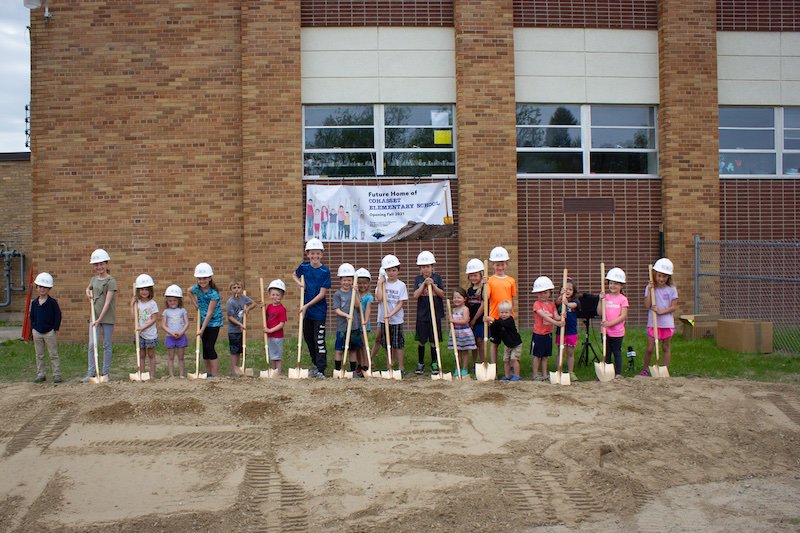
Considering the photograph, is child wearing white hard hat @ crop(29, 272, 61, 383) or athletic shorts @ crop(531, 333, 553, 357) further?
child wearing white hard hat @ crop(29, 272, 61, 383)

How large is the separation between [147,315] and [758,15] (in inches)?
534

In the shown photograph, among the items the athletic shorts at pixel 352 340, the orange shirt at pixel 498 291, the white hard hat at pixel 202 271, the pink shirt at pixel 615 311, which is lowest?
the athletic shorts at pixel 352 340

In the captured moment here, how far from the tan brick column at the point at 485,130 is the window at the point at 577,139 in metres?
0.61

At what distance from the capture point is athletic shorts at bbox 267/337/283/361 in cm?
1190

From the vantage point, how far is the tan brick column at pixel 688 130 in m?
16.3

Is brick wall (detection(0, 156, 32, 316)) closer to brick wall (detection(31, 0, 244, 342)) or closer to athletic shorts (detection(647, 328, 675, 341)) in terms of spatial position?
brick wall (detection(31, 0, 244, 342))

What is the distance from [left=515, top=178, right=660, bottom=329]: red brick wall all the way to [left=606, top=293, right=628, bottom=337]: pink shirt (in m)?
4.50

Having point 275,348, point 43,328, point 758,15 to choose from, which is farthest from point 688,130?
point 43,328

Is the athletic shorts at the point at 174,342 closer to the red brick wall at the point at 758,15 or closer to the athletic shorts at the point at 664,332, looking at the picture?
the athletic shorts at the point at 664,332

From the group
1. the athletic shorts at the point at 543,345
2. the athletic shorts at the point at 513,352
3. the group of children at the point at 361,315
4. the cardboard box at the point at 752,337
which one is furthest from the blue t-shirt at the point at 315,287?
the cardboard box at the point at 752,337

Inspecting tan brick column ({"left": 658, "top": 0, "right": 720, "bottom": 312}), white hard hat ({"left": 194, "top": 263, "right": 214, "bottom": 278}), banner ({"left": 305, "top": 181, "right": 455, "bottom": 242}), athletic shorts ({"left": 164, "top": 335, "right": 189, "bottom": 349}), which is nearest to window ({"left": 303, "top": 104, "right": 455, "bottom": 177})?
banner ({"left": 305, "top": 181, "right": 455, "bottom": 242})

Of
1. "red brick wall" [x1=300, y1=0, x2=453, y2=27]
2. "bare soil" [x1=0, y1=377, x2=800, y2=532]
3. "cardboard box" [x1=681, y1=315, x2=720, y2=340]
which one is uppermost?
"red brick wall" [x1=300, y1=0, x2=453, y2=27]

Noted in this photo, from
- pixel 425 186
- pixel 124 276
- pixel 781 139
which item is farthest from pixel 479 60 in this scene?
pixel 124 276

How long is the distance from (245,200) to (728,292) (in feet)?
32.3
